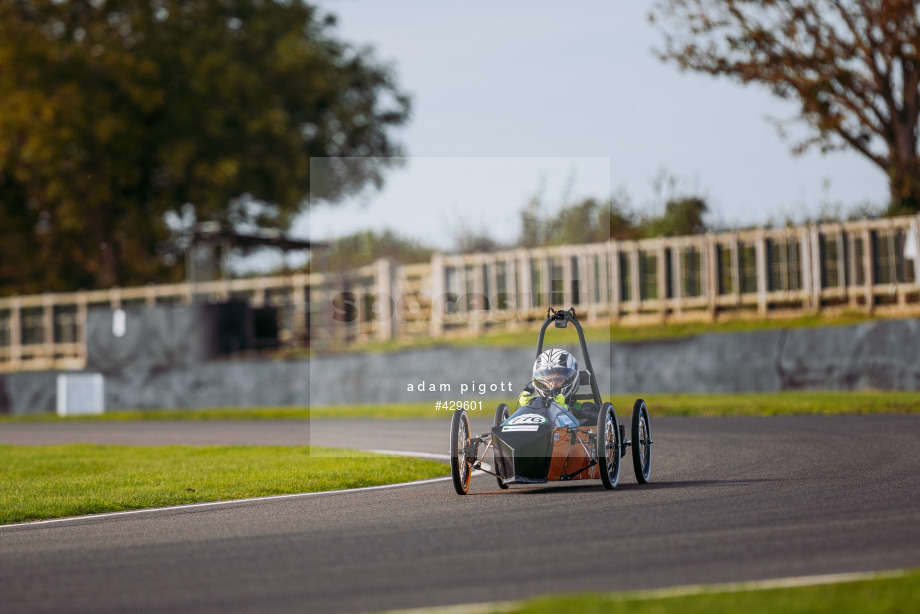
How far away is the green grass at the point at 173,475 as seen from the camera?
40.1 ft

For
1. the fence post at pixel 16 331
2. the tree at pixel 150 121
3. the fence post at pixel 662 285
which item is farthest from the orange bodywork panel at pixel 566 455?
the fence post at pixel 16 331

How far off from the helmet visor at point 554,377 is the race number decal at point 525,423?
55cm

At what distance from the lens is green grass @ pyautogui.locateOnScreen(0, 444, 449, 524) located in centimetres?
1221

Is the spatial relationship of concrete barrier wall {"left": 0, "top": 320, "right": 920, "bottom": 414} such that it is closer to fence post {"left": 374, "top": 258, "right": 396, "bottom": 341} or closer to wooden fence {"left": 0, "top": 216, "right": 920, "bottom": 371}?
wooden fence {"left": 0, "top": 216, "right": 920, "bottom": 371}

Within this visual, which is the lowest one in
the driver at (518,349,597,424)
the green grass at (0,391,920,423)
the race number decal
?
the green grass at (0,391,920,423)

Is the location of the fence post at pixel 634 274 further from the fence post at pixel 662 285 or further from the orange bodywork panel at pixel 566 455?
the orange bodywork panel at pixel 566 455

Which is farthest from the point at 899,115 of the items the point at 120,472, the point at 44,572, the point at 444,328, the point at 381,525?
the point at 44,572

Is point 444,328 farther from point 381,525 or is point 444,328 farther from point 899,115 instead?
point 381,525

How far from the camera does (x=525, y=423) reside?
441 inches

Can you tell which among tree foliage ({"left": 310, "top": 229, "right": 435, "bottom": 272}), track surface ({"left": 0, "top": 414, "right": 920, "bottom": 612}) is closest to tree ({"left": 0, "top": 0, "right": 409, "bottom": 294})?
tree foliage ({"left": 310, "top": 229, "right": 435, "bottom": 272})

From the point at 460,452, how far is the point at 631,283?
19309mm

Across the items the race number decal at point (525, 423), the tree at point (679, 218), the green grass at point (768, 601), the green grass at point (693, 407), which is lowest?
the green grass at point (768, 601)

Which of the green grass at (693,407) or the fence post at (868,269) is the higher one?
the fence post at (868,269)

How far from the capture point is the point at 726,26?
3234 centimetres
